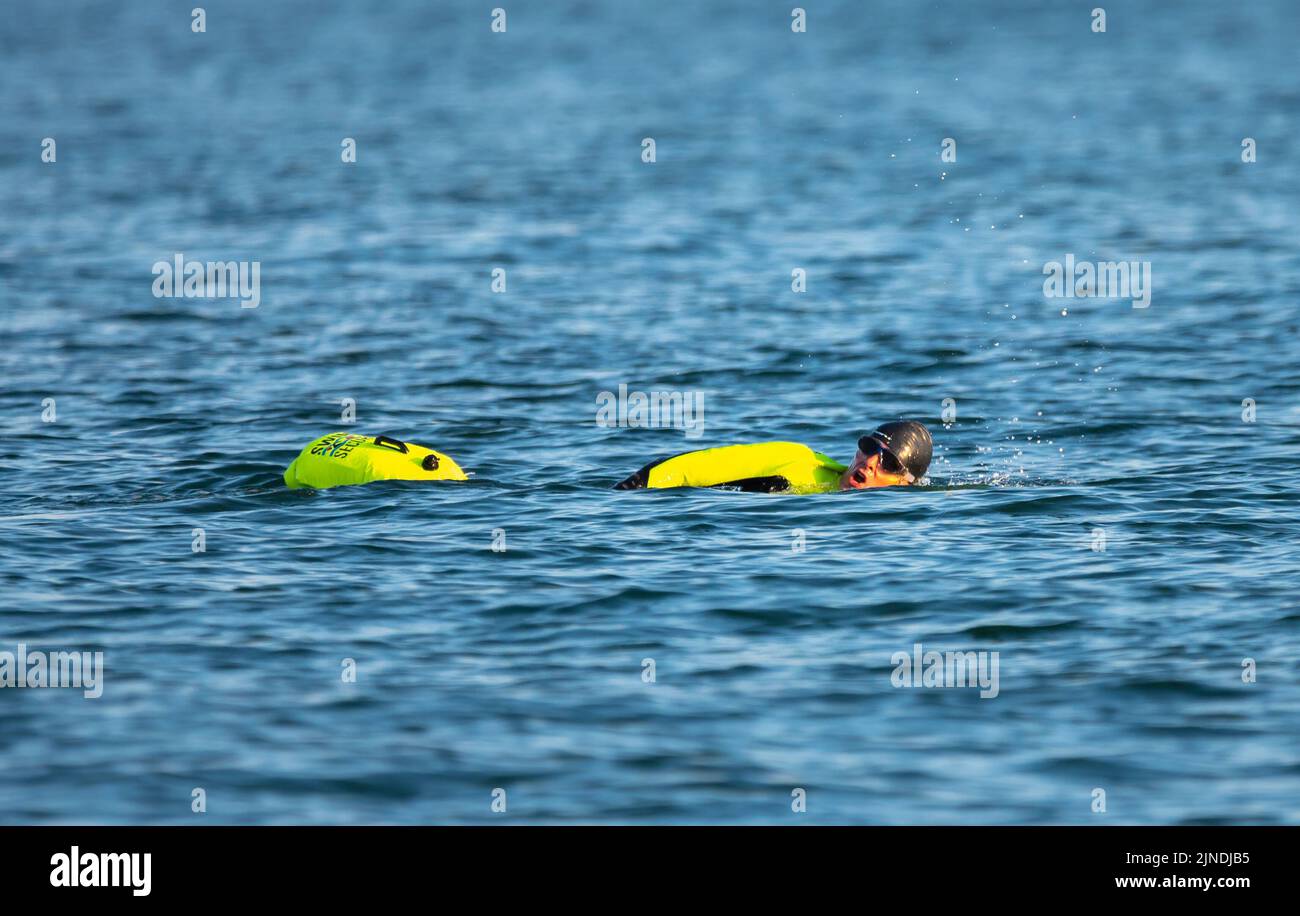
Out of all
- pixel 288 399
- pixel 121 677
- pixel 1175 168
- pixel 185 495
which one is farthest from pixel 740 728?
pixel 1175 168

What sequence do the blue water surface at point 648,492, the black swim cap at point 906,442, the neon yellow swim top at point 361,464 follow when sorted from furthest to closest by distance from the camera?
the neon yellow swim top at point 361,464
the black swim cap at point 906,442
the blue water surface at point 648,492

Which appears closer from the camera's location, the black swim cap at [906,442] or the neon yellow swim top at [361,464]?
the black swim cap at [906,442]

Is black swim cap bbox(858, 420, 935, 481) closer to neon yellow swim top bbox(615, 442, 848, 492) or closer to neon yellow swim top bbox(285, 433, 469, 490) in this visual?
neon yellow swim top bbox(615, 442, 848, 492)

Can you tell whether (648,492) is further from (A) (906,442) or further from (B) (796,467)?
(A) (906,442)

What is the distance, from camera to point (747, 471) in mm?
15539

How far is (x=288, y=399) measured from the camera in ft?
66.7

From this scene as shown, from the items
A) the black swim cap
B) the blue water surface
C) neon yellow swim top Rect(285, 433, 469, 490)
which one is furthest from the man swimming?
neon yellow swim top Rect(285, 433, 469, 490)

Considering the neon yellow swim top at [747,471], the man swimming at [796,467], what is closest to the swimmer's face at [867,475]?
the man swimming at [796,467]

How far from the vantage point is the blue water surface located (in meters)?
9.94

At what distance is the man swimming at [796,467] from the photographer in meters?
15.4

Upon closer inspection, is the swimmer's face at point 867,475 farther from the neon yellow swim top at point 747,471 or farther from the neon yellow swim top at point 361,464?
the neon yellow swim top at point 361,464

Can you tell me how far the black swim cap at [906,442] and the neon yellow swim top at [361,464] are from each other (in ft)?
12.1

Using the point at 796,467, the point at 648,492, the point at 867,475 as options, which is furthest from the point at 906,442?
the point at 648,492

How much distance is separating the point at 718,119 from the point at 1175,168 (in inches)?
635
